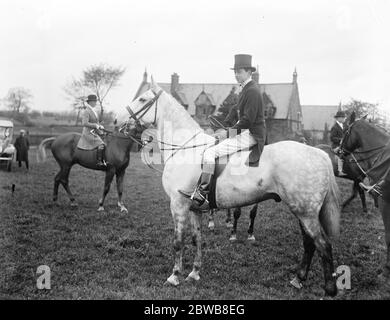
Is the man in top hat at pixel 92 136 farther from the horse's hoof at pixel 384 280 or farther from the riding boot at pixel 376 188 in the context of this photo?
the horse's hoof at pixel 384 280

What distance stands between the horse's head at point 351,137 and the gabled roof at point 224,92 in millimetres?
40950

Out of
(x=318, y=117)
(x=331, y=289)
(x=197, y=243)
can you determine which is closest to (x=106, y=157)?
(x=197, y=243)

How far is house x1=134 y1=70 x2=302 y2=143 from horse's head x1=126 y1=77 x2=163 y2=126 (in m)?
40.3

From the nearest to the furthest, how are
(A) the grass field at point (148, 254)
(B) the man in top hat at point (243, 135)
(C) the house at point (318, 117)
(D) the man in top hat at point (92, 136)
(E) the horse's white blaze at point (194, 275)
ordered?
(A) the grass field at point (148, 254)
(B) the man in top hat at point (243, 135)
(E) the horse's white blaze at point (194, 275)
(D) the man in top hat at point (92, 136)
(C) the house at point (318, 117)

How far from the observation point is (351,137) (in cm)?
762

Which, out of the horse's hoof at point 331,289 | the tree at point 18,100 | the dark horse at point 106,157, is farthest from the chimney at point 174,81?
the horse's hoof at point 331,289

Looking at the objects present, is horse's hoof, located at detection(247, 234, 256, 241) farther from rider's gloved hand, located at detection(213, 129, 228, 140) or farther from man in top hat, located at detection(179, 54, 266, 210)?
rider's gloved hand, located at detection(213, 129, 228, 140)

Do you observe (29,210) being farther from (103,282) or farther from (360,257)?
(360,257)

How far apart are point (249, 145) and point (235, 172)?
1.51 ft

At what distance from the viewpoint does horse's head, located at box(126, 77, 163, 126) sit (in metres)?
5.84

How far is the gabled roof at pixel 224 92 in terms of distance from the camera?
48.3m

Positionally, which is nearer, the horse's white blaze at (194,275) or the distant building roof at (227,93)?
the horse's white blaze at (194,275)

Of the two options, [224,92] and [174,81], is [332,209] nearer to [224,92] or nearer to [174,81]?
[224,92]

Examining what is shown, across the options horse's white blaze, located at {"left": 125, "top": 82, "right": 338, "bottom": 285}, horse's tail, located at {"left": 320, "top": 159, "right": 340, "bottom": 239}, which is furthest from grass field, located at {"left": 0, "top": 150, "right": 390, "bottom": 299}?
horse's tail, located at {"left": 320, "top": 159, "right": 340, "bottom": 239}
